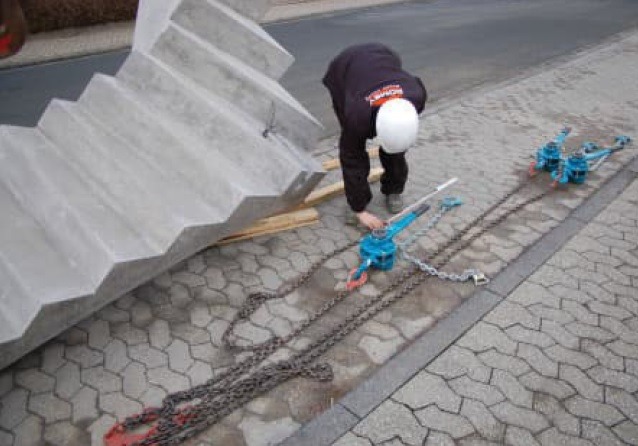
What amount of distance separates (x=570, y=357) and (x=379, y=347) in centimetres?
130

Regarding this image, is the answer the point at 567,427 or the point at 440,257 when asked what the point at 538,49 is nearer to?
the point at 440,257

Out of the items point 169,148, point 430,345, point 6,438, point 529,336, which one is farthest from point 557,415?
point 169,148

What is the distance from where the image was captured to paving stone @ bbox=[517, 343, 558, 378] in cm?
336

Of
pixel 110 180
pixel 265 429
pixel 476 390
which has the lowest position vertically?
pixel 476 390

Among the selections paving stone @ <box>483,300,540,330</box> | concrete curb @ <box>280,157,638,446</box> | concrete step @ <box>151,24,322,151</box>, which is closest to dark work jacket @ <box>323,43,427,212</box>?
concrete step @ <box>151,24,322,151</box>

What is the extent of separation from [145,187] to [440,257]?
8.35ft

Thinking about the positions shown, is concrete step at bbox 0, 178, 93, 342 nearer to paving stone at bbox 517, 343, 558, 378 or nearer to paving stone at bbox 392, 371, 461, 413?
paving stone at bbox 392, 371, 461, 413

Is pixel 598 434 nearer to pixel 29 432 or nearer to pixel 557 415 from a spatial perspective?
pixel 557 415

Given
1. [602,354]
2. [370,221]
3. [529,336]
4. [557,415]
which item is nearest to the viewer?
[557,415]

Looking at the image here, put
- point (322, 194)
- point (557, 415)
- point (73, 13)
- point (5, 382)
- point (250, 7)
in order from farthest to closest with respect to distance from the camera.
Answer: point (73, 13) < point (322, 194) < point (250, 7) < point (5, 382) < point (557, 415)

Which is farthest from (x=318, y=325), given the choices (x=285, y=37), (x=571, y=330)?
(x=285, y=37)

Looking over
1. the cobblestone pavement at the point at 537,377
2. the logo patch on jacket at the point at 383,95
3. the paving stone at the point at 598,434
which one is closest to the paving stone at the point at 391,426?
the cobblestone pavement at the point at 537,377

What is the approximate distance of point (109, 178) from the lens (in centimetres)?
388

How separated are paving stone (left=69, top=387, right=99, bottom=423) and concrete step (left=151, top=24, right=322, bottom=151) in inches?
93.6
